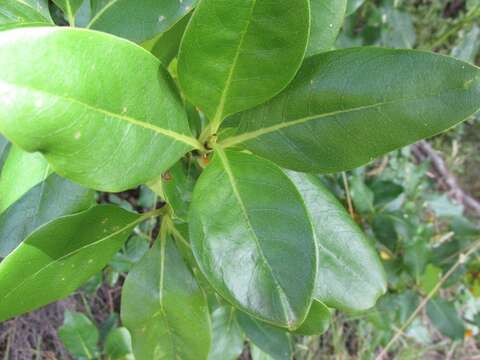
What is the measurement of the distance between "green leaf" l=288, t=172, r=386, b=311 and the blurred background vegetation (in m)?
0.46

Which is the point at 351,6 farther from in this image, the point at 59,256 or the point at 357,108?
the point at 59,256

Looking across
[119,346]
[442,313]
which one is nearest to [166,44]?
[119,346]

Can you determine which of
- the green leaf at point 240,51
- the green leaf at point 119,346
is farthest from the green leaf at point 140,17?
the green leaf at point 119,346

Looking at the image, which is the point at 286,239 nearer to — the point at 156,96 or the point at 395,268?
the point at 156,96

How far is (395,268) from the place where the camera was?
1677 mm

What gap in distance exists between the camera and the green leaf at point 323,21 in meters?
0.72

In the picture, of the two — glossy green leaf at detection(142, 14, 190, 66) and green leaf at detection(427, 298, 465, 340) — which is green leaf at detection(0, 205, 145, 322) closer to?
glossy green leaf at detection(142, 14, 190, 66)

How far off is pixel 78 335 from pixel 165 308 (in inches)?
36.1

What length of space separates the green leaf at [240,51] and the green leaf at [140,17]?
6.5 inches

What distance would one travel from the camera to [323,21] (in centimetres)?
72

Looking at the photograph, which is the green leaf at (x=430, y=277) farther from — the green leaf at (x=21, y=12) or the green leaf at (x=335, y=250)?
the green leaf at (x=21, y=12)

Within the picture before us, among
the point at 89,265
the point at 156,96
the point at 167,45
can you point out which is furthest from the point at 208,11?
the point at 89,265

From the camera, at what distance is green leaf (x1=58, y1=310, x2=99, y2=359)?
65.6 inches

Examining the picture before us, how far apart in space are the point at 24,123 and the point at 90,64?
3.5 inches
